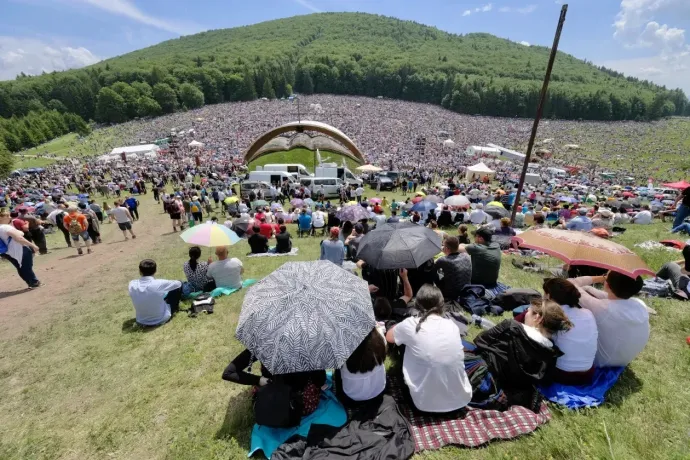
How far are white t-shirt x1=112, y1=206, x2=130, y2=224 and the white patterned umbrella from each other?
11.5 meters

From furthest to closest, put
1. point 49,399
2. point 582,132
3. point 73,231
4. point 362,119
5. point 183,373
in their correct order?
1. point 582,132
2. point 362,119
3. point 73,231
4. point 183,373
5. point 49,399

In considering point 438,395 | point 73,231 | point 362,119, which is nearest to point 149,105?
point 362,119

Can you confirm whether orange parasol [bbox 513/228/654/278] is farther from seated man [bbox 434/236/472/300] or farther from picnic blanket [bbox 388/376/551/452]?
picnic blanket [bbox 388/376/551/452]

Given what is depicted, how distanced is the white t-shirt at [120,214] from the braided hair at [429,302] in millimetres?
12694

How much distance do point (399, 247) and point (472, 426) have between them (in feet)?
7.44

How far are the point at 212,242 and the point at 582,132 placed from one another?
91.0 meters

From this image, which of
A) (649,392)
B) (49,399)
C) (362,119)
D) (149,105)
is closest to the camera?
(649,392)

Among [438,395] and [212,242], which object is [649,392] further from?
[212,242]

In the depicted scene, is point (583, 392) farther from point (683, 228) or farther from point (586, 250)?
point (683, 228)

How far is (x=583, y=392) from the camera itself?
10.7 ft

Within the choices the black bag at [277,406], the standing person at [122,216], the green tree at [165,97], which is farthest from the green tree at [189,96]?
the black bag at [277,406]

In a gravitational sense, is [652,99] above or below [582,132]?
above

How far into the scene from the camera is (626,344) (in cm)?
338

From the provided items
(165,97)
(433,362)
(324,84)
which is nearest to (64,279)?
(433,362)
